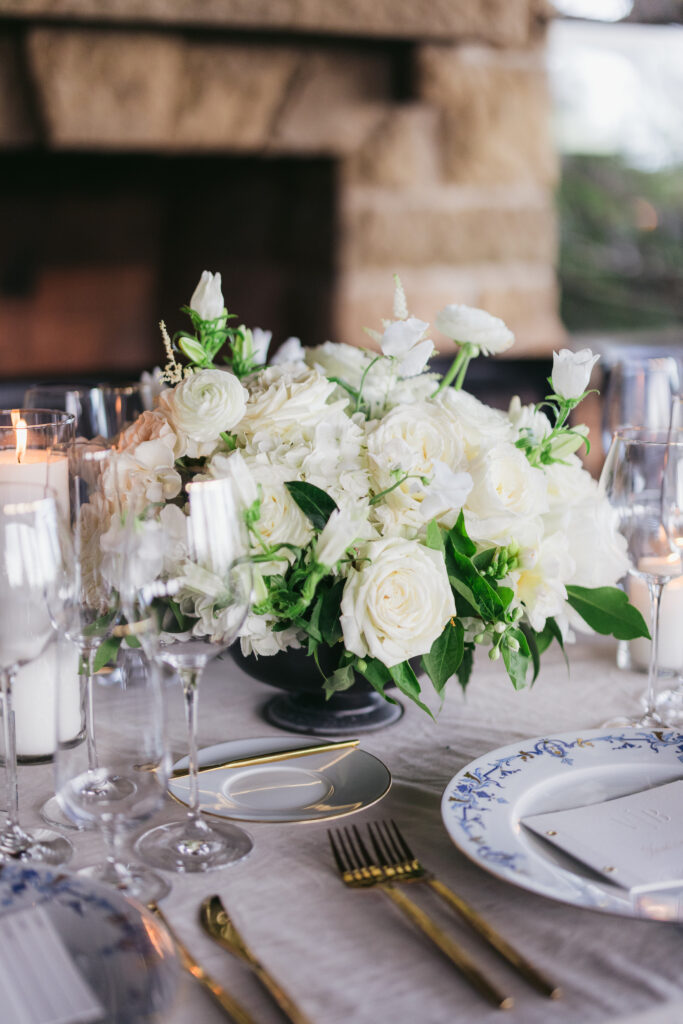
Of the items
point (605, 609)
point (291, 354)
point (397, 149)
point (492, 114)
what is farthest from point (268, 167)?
point (605, 609)

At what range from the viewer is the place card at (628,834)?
619 mm

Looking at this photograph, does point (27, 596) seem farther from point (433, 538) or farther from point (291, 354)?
point (291, 354)

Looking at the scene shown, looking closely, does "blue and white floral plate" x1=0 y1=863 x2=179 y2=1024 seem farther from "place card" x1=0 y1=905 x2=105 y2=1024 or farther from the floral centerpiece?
the floral centerpiece

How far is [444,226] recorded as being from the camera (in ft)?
6.97

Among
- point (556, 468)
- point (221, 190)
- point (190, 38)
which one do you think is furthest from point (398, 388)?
point (221, 190)

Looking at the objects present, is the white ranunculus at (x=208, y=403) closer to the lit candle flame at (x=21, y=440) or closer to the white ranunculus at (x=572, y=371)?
the lit candle flame at (x=21, y=440)

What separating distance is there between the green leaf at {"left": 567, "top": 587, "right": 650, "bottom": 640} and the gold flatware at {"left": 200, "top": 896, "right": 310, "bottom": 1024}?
419mm

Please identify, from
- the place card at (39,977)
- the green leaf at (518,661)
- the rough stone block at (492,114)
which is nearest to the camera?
the place card at (39,977)

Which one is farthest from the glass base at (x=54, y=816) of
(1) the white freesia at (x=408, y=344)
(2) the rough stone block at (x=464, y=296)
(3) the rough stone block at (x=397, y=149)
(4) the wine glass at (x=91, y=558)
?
(3) the rough stone block at (x=397, y=149)

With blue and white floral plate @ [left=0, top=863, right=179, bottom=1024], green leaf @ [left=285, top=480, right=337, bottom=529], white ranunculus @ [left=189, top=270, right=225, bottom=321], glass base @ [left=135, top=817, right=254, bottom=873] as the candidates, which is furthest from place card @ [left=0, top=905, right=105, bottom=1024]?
white ranunculus @ [left=189, top=270, right=225, bottom=321]

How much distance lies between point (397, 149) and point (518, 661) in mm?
1468

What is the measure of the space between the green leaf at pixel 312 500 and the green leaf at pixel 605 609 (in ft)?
0.80

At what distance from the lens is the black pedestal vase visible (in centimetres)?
86

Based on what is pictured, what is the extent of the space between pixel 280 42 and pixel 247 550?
5.07ft
